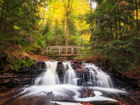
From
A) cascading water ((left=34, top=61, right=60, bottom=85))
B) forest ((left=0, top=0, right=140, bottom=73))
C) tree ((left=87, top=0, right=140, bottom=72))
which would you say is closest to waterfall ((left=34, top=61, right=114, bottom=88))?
cascading water ((left=34, top=61, right=60, bottom=85))

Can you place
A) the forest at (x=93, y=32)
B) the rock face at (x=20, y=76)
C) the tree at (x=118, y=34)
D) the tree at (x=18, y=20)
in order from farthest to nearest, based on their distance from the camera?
the rock face at (x=20, y=76)
the tree at (x=118, y=34)
the forest at (x=93, y=32)
the tree at (x=18, y=20)

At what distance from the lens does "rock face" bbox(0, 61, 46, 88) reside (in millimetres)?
6605

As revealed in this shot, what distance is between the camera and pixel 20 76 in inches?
295

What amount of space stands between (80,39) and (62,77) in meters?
10.0

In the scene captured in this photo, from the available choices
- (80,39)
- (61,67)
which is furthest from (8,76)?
(80,39)

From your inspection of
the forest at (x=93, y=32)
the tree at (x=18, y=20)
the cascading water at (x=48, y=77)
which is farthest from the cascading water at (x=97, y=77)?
the tree at (x=18, y=20)

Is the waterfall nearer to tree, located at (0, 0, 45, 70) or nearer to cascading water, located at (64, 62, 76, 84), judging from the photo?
cascading water, located at (64, 62, 76, 84)

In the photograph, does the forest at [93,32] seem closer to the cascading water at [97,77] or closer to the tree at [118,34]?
the tree at [118,34]

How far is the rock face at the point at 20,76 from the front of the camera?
661 cm

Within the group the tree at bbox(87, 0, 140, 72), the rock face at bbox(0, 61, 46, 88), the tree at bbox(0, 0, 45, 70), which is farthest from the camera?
the rock face at bbox(0, 61, 46, 88)

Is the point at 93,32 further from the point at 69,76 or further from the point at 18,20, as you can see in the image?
the point at 18,20

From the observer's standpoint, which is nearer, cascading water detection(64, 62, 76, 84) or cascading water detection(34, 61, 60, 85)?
cascading water detection(34, 61, 60, 85)

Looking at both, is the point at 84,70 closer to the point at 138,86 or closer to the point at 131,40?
the point at 138,86

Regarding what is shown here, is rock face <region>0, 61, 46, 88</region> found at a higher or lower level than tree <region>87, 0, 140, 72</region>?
lower
